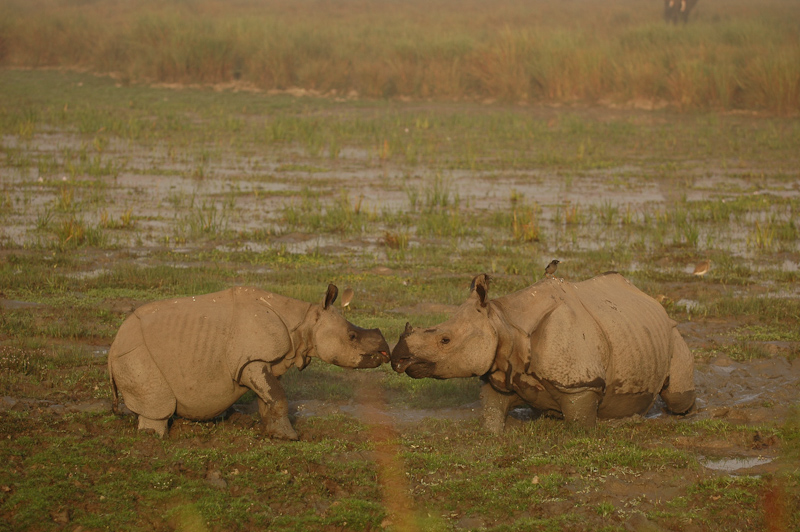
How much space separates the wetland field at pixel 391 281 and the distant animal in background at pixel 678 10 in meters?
16.1

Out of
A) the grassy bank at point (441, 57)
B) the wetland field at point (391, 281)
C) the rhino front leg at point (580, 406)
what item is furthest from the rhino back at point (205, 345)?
the grassy bank at point (441, 57)

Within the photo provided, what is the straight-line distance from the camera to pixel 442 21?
4338 centimetres

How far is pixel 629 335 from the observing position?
6.92 meters

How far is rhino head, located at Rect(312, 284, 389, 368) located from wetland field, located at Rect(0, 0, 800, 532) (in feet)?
1.72

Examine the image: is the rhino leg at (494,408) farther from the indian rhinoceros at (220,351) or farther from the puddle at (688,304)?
the puddle at (688,304)

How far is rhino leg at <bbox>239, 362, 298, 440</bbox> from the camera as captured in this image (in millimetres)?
6656

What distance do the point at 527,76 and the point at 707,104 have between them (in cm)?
Result: 533

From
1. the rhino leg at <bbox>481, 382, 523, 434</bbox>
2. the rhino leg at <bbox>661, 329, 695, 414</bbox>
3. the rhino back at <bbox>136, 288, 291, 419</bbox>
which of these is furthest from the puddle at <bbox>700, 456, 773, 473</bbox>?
the rhino back at <bbox>136, 288, 291, 419</bbox>

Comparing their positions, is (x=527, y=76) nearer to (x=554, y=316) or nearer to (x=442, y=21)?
(x=442, y=21)

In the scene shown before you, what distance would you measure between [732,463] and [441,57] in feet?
84.8

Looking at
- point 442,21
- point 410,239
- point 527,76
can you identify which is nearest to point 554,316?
point 410,239

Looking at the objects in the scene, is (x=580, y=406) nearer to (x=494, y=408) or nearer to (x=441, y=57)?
(x=494, y=408)

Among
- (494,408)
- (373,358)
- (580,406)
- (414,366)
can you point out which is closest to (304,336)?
(373,358)

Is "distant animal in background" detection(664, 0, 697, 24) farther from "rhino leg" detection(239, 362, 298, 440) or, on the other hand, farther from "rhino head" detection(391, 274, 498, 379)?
"rhino leg" detection(239, 362, 298, 440)
